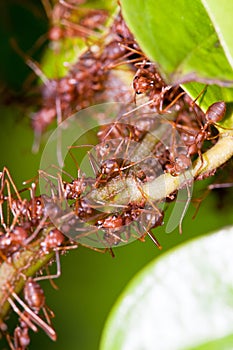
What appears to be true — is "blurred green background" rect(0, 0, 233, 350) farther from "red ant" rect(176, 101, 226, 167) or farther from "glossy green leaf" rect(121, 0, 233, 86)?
"glossy green leaf" rect(121, 0, 233, 86)

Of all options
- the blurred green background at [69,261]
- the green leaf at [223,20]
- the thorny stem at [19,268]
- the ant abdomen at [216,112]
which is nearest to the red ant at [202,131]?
the ant abdomen at [216,112]

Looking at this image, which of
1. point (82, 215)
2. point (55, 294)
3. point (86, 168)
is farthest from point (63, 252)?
point (55, 294)

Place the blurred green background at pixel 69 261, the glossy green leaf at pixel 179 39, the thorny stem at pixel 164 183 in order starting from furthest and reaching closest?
the blurred green background at pixel 69 261, the thorny stem at pixel 164 183, the glossy green leaf at pixel 179 39

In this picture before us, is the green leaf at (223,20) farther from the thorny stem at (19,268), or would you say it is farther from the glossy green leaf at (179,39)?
the thorny stem at (19,268)

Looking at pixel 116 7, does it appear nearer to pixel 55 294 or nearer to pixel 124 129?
pixel 124 129

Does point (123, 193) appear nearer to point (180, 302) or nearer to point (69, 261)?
point (180, 302)
